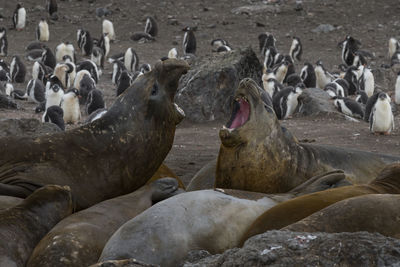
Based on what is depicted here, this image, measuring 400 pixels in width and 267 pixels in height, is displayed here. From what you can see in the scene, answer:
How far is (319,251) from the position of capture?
238cm

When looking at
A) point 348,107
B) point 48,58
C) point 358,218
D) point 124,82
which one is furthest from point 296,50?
point 358,218

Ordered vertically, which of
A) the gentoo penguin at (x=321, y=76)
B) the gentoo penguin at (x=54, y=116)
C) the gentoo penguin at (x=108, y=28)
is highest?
the gentoo penguin at (x=54, y=116)

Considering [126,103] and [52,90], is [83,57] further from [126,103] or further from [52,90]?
[126,103]

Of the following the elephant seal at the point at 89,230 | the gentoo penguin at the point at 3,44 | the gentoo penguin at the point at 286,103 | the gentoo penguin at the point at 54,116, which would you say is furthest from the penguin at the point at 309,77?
the elephant seal at the point at 89,230

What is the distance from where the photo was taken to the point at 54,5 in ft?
78.3

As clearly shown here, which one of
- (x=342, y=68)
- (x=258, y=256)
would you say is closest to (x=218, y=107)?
(x=258, y=256)

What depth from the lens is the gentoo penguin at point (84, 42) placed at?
21.2 m

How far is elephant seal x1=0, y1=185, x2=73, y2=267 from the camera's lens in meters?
3.46

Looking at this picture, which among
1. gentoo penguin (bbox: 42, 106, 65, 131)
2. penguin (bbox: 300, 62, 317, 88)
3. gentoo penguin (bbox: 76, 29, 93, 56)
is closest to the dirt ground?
gentoo penguin (bbox: 76, 29, 93, 56)

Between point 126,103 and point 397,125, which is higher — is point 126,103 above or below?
above

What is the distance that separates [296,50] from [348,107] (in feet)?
24.9

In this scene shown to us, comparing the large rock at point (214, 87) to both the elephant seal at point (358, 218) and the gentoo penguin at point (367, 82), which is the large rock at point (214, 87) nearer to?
the gentoo penguin at point (367, 82)

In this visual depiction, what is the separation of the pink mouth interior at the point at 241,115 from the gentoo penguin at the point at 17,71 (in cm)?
1364

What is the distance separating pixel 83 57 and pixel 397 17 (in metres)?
9.22
